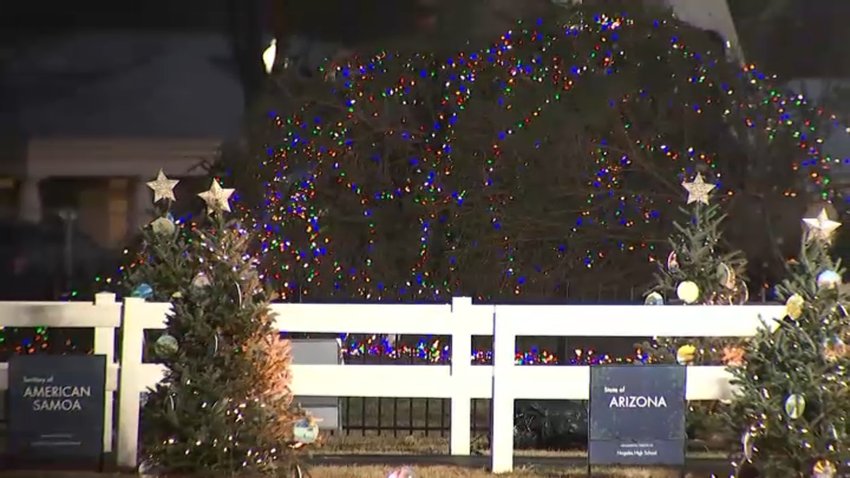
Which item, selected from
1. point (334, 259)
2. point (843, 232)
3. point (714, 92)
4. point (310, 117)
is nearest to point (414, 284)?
point (334, 259)

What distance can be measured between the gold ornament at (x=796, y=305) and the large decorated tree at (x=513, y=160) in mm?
3610

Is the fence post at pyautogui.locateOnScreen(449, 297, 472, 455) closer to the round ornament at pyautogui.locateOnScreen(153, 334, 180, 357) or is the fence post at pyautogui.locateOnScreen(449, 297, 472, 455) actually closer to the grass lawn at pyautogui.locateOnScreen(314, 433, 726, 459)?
the grass lawn at pyautogui.locateOnScreen(314, 433, 726, 459)

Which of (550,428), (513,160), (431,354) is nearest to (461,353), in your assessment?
(550,428)

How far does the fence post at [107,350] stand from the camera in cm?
575

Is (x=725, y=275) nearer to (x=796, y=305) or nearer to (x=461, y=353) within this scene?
(x=796, y=305)

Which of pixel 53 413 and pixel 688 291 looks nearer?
pixel 53 413

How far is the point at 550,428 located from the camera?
6770 millimetres

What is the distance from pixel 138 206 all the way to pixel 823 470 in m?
6.11

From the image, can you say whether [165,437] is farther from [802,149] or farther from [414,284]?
[802,149]

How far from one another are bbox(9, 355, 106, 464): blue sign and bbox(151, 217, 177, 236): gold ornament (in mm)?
1457

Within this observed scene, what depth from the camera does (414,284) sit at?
8.77m

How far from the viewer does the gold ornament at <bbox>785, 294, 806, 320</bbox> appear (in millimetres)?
5090

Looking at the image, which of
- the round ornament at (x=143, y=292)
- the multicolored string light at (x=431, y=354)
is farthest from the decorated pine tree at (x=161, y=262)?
the multicolored string light at (x=431, y=354)

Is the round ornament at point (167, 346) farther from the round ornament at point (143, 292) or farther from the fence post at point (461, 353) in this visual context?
the fence post at point (461, 353)
